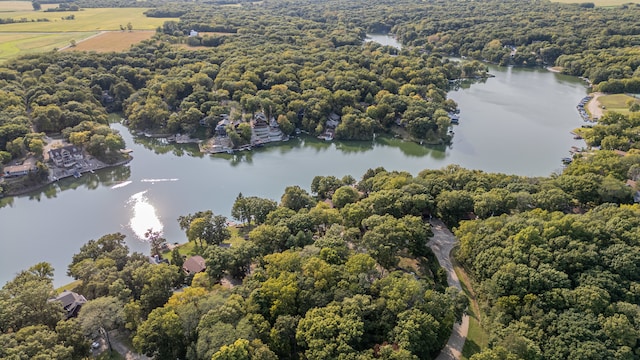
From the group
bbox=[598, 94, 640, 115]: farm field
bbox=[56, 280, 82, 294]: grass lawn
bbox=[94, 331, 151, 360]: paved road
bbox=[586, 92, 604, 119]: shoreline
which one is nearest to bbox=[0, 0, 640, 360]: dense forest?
bbox=[94, 331, 151, 360]: paved road

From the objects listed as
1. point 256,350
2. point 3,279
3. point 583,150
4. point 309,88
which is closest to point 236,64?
point 309,88

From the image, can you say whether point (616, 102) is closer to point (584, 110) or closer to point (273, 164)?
point (584, 110)

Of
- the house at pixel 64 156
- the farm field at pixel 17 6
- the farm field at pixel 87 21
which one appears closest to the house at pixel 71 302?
the house at pixel 64 156

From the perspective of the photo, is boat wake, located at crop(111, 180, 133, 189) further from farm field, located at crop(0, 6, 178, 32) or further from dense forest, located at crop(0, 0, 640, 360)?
farm field, located at crop(0, 6, 178, 32)

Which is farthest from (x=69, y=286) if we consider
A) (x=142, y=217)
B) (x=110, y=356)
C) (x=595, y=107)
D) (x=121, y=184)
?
(x=595, y=107)

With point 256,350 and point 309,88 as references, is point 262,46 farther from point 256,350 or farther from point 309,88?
point 256,350

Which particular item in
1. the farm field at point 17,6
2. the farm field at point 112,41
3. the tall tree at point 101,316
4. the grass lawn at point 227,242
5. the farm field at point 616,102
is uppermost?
the farm field at point 17,6

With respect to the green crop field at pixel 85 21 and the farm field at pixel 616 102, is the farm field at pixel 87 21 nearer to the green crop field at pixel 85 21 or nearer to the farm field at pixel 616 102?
the green crop field at pixel 85 21
